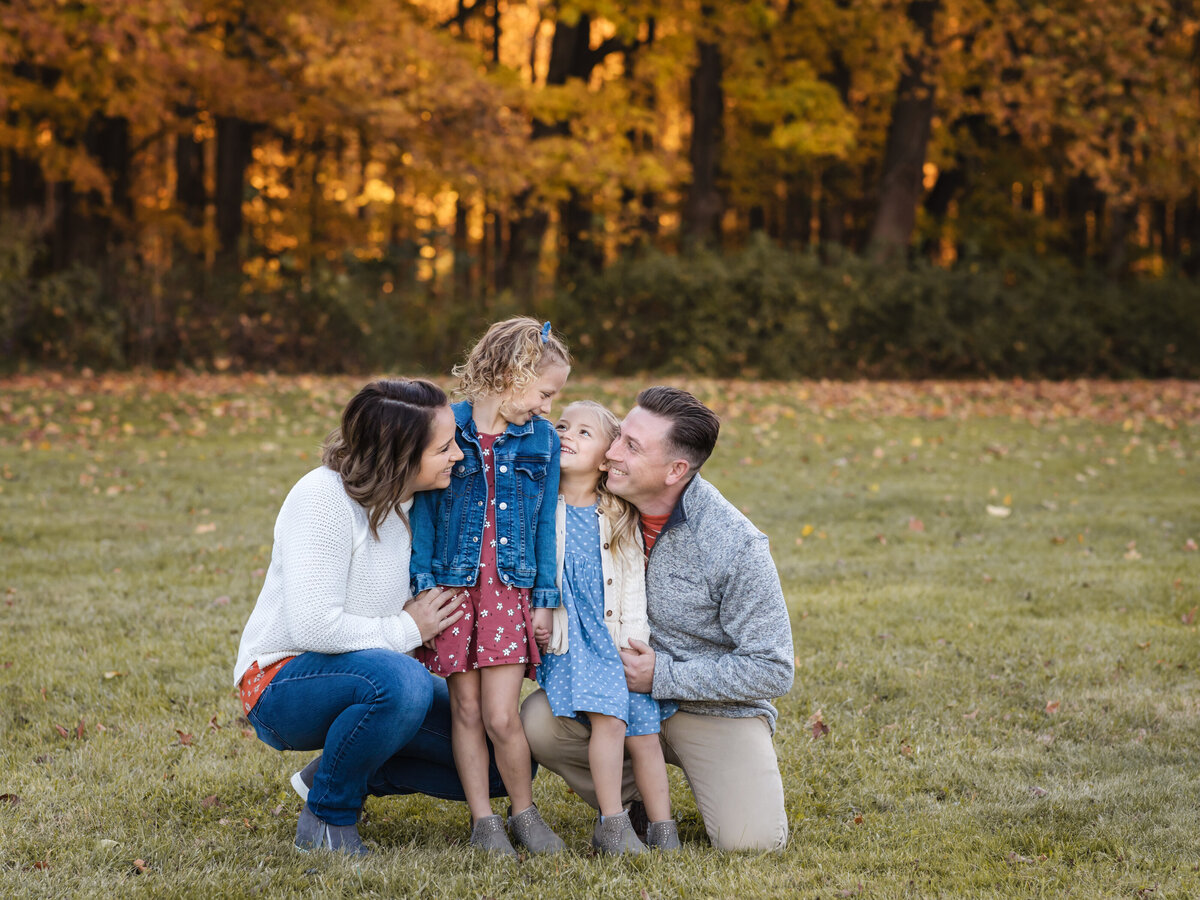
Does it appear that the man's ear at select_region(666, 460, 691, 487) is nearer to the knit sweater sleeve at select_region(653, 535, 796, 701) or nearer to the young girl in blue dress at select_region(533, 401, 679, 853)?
the young girl in blue dress at select_region(533, 401, 679, 853)

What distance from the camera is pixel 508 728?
3.28 meters

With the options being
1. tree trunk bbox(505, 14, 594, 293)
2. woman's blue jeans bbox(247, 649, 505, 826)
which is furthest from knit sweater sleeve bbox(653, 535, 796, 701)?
tree trunk bbox(505, 14, 594, 293)

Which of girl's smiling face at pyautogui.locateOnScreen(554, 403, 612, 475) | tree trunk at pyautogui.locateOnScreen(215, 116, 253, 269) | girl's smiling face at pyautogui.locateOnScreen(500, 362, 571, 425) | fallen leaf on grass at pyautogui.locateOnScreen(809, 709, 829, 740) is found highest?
tree trunk at pyautogui.locateOnScreen(215, 116, 253, 269)

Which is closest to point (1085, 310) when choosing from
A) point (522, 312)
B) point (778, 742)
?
point (522, 312)

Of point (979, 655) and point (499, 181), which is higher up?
point (499, 181)

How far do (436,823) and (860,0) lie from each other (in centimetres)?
1771

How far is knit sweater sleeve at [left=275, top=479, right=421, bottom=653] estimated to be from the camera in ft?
10.0

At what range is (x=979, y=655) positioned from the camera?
518cm

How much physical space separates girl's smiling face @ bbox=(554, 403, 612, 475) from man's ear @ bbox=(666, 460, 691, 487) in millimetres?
210

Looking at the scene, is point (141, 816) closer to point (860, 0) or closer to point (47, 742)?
point (47, 742)

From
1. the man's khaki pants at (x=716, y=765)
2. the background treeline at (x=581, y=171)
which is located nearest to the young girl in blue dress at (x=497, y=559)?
the man's khaki pants at (x=716, y=765)

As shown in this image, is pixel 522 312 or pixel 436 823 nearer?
pixel 436 823

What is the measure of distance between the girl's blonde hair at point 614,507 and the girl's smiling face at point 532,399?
0.09 meters

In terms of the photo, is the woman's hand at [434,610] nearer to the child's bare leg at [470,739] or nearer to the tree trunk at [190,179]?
the child's bare leg at [470,739]
